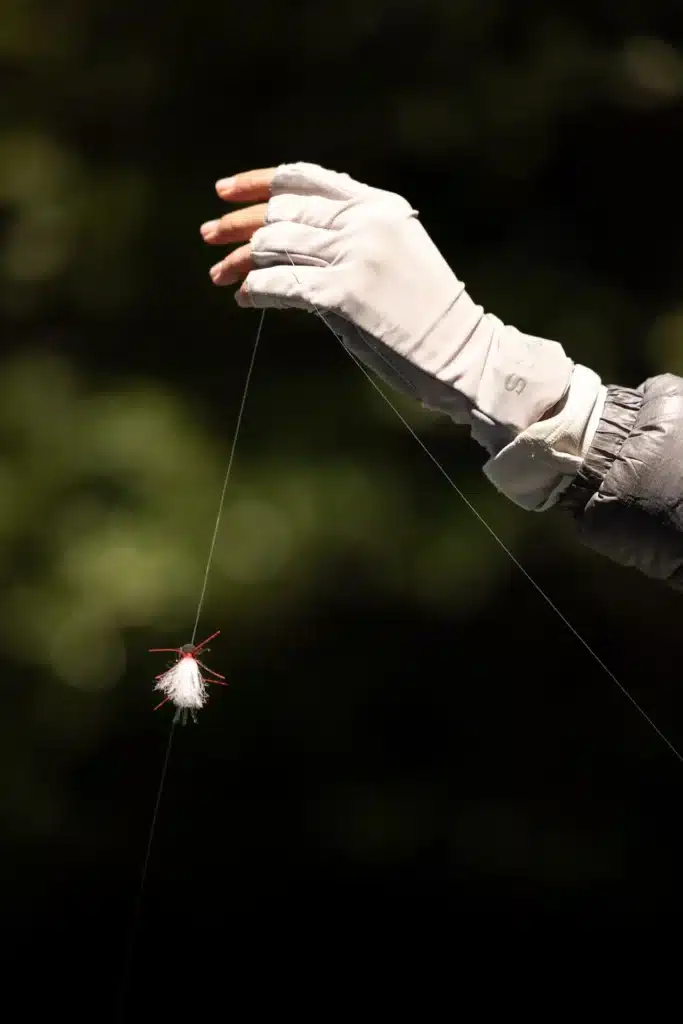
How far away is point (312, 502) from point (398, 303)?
0.40m

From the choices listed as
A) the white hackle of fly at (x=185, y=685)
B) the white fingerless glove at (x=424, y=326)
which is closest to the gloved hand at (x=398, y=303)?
the white fingerless glove at (x=424, y=326)

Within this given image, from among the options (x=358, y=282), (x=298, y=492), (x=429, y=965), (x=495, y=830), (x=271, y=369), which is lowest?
(x=429, y=965)

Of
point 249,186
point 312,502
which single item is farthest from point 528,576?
point 249,186

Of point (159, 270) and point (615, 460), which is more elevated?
point (159, 270)

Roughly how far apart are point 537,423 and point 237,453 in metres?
0.46

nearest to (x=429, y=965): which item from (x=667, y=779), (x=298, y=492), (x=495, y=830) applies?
(x=495, y=830)

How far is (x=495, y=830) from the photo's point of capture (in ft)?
3.87

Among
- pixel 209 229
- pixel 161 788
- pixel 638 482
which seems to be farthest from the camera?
pixel 161 788

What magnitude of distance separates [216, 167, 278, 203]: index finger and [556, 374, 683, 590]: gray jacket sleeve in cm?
31

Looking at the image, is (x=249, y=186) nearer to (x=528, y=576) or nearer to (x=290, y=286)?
(x=290, y=286)

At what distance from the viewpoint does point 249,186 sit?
87 cm

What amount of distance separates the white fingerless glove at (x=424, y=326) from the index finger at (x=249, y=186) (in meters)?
0.03

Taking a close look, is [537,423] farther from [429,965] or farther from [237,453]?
[429,965]

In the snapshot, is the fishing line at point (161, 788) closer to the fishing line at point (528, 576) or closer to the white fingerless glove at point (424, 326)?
the fishing line at point (528, 576)
